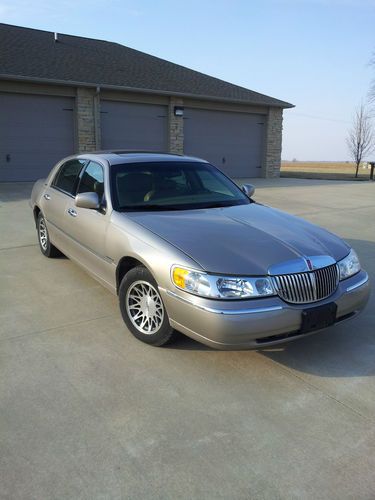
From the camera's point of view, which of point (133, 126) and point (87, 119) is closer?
point (87, 119)

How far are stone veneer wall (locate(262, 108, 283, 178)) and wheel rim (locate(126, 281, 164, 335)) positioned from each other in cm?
1824

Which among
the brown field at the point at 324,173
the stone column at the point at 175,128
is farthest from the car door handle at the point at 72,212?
the brown field at the point at 324,173

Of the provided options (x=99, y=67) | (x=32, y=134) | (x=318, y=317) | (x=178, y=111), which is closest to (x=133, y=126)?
(x=178, y=111)

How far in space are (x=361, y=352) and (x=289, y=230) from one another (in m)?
1.15

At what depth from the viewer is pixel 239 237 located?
3570mm

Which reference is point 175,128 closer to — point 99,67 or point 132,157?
point 99,67

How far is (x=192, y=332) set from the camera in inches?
124

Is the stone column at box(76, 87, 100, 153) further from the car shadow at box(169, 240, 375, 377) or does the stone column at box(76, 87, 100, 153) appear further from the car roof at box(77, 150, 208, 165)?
the car shadow at box(169, 240, 375, 377)

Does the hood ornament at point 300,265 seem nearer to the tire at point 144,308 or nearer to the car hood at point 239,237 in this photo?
the car hood at point 239,237

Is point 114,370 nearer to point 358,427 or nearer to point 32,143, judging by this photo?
point 358,427

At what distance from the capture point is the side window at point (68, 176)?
5176mm

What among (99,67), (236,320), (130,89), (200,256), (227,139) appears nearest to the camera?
(236,320)

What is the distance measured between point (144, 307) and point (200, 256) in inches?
29.8

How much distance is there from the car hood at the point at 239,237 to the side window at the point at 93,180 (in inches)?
25.7
